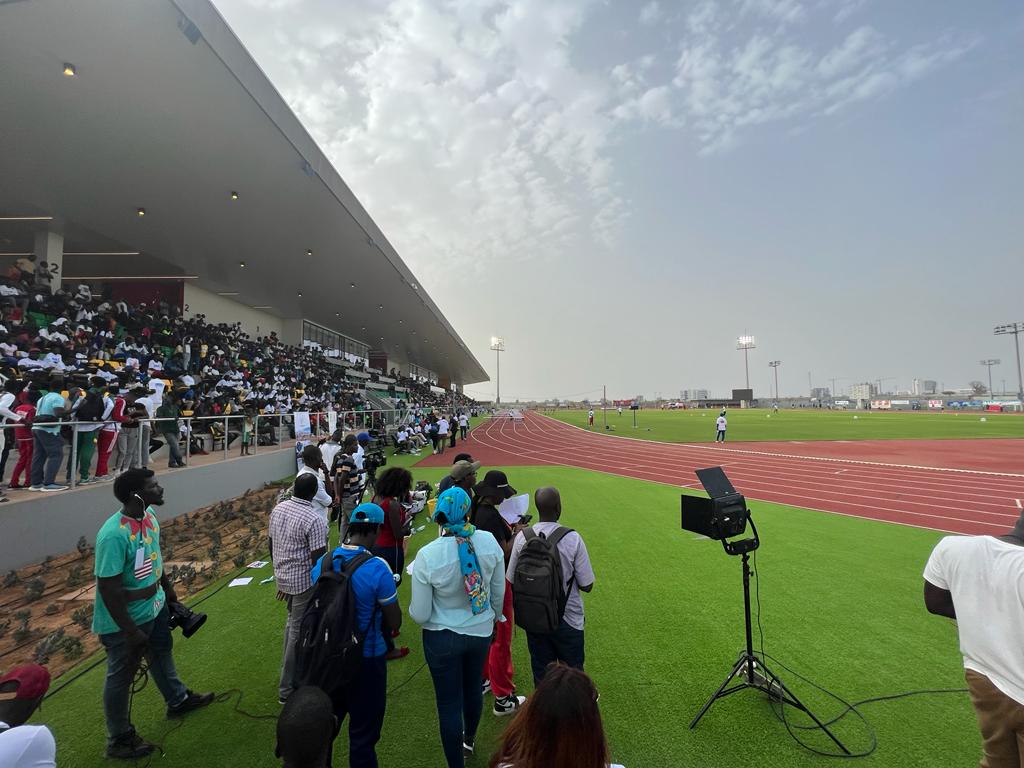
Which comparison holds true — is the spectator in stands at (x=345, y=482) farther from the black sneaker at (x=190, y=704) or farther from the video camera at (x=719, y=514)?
the video camera at (x=719, y=514)

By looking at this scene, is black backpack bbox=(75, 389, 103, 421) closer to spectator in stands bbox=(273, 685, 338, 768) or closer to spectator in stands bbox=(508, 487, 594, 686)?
spectator in stands bbox=(508, 487, 594, 686)

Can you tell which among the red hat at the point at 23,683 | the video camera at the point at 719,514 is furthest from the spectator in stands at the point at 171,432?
the video camera at the point at 719,514

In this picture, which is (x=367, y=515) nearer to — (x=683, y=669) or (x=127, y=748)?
(x=127, y=748)

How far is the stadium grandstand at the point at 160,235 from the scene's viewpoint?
7543 millimetres

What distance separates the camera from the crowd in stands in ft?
23.1

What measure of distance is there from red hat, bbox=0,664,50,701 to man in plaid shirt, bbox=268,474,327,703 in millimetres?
1781

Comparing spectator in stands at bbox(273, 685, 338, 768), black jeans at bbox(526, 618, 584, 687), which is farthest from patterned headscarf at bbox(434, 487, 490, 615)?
spectator in stands at bbox(273, 685, 338, 768)

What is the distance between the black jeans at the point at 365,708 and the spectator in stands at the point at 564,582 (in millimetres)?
976

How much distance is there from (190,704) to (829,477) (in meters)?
16.1

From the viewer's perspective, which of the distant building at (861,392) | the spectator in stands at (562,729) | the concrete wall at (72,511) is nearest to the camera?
the spectator in stands at (562,729)

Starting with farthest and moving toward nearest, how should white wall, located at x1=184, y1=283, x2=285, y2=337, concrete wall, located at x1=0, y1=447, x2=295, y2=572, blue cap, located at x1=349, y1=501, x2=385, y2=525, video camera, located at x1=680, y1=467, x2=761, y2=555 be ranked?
white wall, located at x1=184, y1=283, x2=285, y2=337
concrete wall, located at x1=0, y1=447, x2=295, y2=572
video camera, located at x1=680, y1=467, x2=761, y2=555
blue cap, located at x1=349, y1=501, x2=385, y2=525

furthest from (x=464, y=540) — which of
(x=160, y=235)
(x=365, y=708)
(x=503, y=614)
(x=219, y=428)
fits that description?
(x=160, y=235)

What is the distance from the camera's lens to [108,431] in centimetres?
759

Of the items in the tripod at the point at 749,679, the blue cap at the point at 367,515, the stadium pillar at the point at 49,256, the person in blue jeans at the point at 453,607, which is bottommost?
the tripod at the point at 749,679
